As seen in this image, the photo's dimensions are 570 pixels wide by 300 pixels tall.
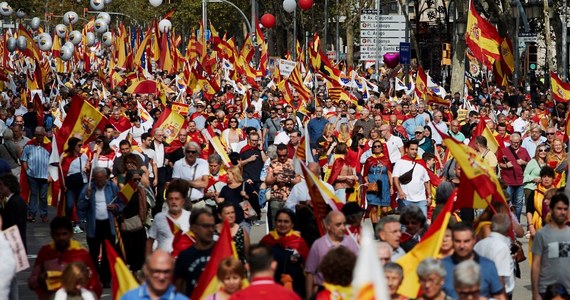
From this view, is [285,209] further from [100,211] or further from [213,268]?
[100,211]

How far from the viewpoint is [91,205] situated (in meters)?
14.1

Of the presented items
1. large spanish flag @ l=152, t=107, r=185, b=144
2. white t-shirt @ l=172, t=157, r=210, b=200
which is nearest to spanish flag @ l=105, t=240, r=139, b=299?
white t-shirt @ l=172, t=157, r=210, b=200

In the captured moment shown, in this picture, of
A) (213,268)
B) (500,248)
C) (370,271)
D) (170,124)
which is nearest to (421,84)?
(170,124)

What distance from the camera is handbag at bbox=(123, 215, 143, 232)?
13.9 meters

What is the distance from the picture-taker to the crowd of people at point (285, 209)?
28.5ft

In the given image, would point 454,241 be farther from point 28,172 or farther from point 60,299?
point 28,172

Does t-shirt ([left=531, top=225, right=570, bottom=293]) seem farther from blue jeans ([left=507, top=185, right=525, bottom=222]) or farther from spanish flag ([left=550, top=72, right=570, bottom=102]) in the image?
spanish flag ([left=550, top=72, right=570, bottom=102])

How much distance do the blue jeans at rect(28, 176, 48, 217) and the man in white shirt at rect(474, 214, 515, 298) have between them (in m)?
10.9

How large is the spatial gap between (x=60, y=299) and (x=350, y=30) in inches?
2207

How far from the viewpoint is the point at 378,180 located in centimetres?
1688

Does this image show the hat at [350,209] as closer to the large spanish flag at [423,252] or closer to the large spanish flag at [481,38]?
the large spanish flag at [423,252]

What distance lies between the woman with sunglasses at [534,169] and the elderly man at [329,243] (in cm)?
716

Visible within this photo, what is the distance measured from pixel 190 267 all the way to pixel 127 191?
4.50 meters

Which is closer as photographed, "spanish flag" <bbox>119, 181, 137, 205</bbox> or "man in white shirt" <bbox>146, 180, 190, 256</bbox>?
"man in white shirt" <bbox>146, 180, 190, 256</bbox>
